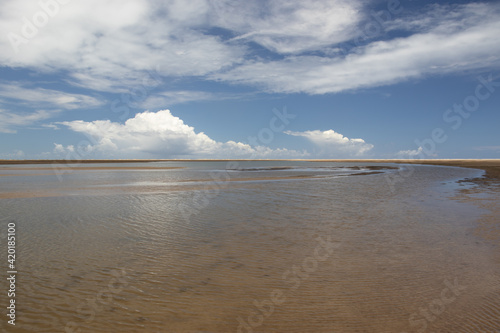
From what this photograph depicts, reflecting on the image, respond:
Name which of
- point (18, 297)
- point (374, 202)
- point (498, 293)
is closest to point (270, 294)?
point (498, 293)

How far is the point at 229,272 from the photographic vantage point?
6.76 metres

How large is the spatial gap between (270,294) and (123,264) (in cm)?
398

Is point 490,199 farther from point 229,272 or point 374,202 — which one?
point 229,272
